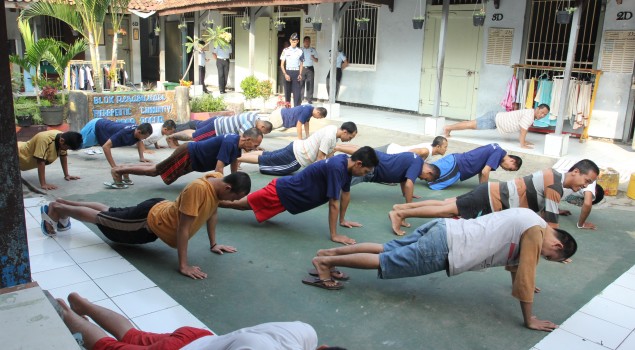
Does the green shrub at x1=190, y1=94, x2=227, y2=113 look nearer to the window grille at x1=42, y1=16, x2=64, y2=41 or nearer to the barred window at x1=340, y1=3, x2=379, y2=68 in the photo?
Answer: the barred window at x1=340, y1=3, x2=379, y2=68

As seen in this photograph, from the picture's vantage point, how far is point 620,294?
457cm

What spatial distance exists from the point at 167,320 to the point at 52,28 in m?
16.8

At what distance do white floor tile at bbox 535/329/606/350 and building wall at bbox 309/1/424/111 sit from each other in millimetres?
9889

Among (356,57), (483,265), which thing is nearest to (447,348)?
(483,265)

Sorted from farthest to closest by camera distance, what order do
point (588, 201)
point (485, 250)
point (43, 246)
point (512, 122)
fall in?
1. point (512, 122)
2. point (588, 201)
3. point (43, 246)
4. point (485, 250)

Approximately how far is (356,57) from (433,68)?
249 cm

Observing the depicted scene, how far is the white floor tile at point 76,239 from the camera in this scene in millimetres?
5074

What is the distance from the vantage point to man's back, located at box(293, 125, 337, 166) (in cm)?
739

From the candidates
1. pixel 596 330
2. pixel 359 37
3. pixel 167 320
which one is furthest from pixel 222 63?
pixel 596 330

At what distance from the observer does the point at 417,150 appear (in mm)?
7352

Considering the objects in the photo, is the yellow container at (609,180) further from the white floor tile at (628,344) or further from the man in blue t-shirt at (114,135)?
the man in blue t-shirt at (114,135)

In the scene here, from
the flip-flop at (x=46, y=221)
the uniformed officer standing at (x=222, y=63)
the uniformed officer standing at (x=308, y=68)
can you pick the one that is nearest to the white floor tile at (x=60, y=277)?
the flip-flop at (x=46, y=221)

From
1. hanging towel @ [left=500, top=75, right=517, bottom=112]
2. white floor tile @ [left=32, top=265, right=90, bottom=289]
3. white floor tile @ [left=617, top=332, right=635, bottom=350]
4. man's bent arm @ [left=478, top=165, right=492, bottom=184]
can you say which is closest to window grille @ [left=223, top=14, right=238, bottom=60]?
hanging towel @ [left=500, top=75, right=517, bottom=112]

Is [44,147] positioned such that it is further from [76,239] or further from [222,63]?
[222,63]
